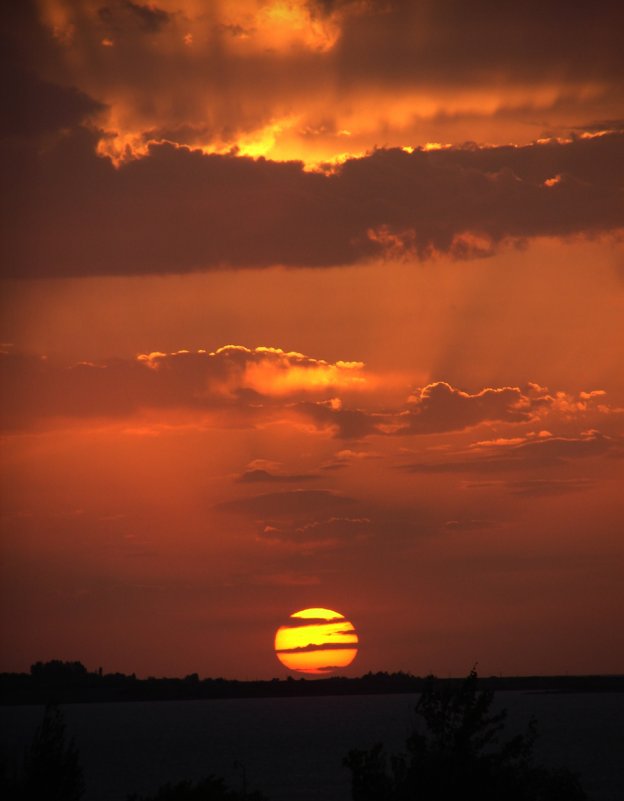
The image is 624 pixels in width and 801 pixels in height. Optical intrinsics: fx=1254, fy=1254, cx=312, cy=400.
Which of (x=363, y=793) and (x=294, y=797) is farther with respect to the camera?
(x=294, y=797)

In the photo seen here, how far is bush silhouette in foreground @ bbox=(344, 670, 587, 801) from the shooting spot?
101 ft

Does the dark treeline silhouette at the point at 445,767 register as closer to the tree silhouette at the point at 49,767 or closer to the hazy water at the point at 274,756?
the tree silhouette at the point at 49,767

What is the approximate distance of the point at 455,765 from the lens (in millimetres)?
30984

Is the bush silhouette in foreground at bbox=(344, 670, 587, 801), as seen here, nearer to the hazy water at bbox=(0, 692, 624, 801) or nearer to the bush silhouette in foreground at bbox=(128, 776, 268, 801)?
the bush silhouette in foreground at bbox=(128, 776, 268, 801)

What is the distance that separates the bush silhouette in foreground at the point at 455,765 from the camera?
3084 centimetres

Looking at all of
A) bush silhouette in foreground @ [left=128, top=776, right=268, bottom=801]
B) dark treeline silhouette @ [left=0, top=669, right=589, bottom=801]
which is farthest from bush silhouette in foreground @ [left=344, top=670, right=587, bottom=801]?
bush silhouette in foreground @ [left=128, top=776, right=268, bottom=801]

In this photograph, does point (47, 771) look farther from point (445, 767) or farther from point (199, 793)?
point (445, 767)

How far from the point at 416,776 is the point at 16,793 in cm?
1178

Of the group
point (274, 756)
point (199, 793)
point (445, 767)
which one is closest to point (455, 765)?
point (445, 767)

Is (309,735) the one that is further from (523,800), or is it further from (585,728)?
(523,800)

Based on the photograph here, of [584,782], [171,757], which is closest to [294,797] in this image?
[584,782]

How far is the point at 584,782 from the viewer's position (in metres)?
101

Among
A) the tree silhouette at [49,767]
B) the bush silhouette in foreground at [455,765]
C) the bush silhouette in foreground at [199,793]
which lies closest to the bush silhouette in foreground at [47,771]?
the tree silhouette at [49,767]

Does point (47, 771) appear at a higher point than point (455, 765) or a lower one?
higher
